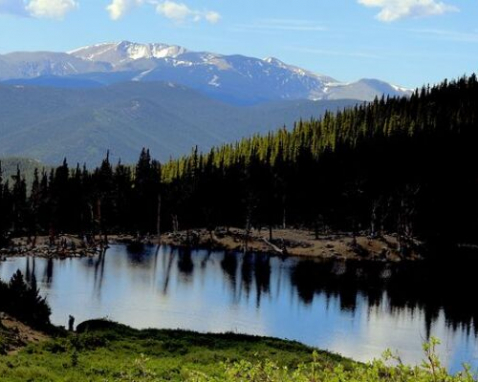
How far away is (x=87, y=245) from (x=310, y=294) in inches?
2993

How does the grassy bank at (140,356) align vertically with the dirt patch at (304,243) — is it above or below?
above

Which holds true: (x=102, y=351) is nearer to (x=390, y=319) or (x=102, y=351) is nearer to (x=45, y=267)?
(x=390, y=319)

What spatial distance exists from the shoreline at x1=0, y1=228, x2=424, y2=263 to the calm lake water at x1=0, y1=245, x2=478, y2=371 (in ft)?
26.3

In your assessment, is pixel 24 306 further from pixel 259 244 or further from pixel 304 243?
pixel 259 244

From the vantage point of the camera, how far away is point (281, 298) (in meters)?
110

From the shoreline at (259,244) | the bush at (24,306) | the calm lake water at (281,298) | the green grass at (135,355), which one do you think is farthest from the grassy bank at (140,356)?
the shoreline at (259,244)

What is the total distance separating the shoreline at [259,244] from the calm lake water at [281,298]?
26.3ft

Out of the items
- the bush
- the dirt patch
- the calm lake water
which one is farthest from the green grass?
the dirt patch

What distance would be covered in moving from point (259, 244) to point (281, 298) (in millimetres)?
68972

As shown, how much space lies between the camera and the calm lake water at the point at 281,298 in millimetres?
84750

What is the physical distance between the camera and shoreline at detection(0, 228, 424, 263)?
534ft

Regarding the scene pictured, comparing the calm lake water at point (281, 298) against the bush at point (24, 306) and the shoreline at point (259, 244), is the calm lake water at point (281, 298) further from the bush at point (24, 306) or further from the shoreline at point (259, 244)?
the bush at point (24, 306)

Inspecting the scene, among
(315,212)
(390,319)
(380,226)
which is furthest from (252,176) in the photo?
(390,319)

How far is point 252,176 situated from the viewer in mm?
196125
